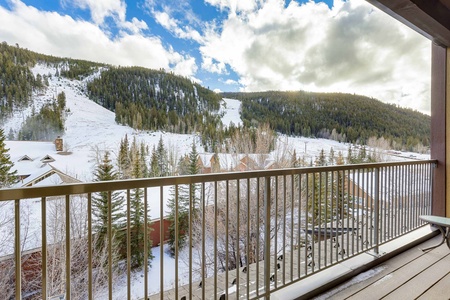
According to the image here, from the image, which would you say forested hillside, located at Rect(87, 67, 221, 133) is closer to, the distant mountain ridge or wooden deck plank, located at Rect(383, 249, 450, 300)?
the distant mountain ridge

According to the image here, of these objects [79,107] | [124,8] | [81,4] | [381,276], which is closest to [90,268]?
[381,276]

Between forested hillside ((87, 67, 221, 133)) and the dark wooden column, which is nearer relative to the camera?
the dark wooden column

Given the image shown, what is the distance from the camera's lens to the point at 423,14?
7.98 ft

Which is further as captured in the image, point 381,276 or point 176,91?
point 176,91

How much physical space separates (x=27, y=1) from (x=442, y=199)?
41.0 ft

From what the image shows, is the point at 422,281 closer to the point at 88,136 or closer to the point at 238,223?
the point at 238,223

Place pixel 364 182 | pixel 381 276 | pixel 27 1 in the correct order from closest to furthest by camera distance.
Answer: pixel 381 276 → pixel 364 182 → pixel 27 1

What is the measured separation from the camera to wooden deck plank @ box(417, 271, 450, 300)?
1.79 m

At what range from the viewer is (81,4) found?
1020cm

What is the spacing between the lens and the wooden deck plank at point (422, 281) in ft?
5.99

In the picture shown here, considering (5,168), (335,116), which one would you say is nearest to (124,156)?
(5,168)

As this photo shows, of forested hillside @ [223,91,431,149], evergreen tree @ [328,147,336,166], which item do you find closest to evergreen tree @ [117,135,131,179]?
forested hillside @ [223,91,431,149]

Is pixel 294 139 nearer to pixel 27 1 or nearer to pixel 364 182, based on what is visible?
pixel 364 182

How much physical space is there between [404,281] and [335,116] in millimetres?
8259
